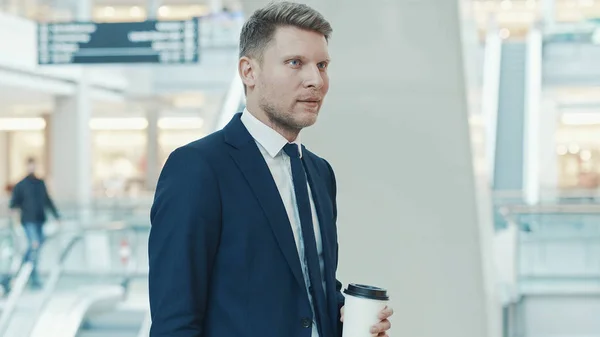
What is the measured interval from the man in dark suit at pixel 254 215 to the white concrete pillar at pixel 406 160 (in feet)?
6.85

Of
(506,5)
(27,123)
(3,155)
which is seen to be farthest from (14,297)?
(506,5)

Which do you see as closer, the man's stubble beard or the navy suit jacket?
the navy suit jacket

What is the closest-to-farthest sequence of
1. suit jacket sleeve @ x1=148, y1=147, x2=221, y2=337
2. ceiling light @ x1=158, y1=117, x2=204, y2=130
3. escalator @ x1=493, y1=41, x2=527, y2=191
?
suit jacket sleeve @ x1=148, y1=147, x2=221, y2=337 < escalator @ x1=493, y1=41, x2=527, y2=191 < ceiling light @ x1=158, y1=117, x2=204, y2=130

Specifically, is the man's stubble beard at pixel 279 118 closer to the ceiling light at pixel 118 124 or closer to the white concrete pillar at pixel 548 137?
the white concrete pillar at pixel 548 137

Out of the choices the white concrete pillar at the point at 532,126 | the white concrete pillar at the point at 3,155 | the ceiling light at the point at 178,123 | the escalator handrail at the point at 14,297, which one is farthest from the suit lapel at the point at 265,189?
the ceiling light at the point at 178,123

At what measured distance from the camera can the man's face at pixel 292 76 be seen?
1.70 m

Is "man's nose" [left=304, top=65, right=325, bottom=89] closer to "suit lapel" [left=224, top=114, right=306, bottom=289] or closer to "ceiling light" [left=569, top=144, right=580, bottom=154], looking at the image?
"suit lapel" [left=224, top=114, right=306, bottom=289]

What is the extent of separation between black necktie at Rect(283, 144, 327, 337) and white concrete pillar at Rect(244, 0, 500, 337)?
2.10m

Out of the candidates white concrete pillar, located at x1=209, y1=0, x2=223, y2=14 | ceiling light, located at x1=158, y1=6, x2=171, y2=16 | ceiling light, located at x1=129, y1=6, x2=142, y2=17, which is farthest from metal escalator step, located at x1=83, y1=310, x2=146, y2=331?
ceiling light, located at x1=158, y1=6, x2=171, y2=16

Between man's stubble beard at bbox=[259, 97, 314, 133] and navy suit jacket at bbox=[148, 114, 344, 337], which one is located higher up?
man's stubble beard at bbox=[259, 97, 314, 133]

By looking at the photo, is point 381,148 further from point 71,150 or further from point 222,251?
point 71,150

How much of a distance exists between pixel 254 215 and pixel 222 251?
0.30ft

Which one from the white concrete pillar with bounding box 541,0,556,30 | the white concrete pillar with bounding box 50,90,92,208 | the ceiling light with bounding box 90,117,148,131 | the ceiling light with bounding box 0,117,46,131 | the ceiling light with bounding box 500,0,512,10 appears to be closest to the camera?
the white concrete pillar with bounding box 50,90,92,208

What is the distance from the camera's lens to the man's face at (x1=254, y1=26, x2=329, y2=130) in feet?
5.58
